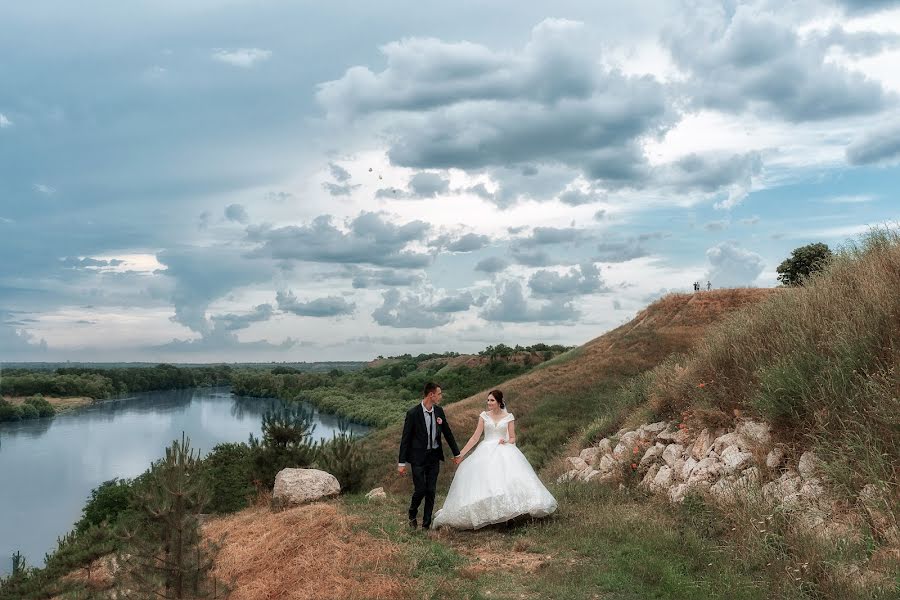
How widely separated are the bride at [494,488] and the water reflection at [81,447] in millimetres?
18718

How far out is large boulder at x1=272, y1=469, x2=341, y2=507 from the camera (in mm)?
14062

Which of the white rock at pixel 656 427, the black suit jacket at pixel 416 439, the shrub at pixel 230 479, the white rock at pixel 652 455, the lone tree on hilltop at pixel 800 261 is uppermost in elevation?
the lone tree on hilltop at pixel 800 261

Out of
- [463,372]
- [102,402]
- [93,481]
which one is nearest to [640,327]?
[463,372]

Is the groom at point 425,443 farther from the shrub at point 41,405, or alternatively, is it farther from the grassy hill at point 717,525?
the shrub at point 41,405

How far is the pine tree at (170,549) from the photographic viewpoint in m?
6.39

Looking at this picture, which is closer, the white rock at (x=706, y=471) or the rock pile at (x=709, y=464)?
the rock pile at (x=709, y=464)

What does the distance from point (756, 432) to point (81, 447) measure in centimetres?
7266

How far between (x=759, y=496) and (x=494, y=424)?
13.1 ft

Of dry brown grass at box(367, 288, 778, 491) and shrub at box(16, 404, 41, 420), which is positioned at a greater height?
dry brown grass at box(367, 288, 778, 491)

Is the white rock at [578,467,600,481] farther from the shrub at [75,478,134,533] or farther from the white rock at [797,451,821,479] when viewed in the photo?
the shrub at [75,478,134,533]

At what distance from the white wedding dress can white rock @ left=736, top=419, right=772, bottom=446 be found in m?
3.80

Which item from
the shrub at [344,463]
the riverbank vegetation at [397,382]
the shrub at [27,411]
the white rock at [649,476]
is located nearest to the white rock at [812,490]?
the white rock at [649,476]

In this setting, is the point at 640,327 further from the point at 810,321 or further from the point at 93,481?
the point at 93,481

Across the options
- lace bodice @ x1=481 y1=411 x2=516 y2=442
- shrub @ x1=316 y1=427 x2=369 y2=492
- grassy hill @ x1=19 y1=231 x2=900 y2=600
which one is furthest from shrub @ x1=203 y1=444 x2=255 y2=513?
lace bodice @ x1=481 y1=411 x2=516 y2=442
